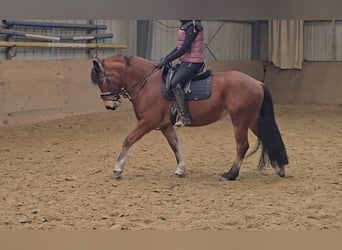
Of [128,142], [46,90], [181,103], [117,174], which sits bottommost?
[46,90]

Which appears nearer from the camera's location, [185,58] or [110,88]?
[185,58]

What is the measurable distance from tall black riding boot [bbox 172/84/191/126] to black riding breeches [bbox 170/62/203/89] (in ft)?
0.14

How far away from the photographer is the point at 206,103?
452 centimetres

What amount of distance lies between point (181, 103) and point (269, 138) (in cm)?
73

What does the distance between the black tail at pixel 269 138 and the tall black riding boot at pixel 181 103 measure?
0.59 m

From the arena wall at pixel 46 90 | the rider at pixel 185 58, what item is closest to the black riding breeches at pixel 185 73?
the rider at pixel 185 58

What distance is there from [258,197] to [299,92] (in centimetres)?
874

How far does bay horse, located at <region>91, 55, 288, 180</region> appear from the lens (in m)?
4.49

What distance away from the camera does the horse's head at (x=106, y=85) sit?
179 inches

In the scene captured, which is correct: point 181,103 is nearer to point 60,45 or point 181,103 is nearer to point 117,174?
point 117,174

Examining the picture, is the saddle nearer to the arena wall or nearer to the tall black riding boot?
the tall black riding boot

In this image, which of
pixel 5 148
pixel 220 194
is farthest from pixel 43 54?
pixel 220 194

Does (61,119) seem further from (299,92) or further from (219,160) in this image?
(299,92)

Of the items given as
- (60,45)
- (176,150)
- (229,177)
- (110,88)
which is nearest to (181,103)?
(176,150)
